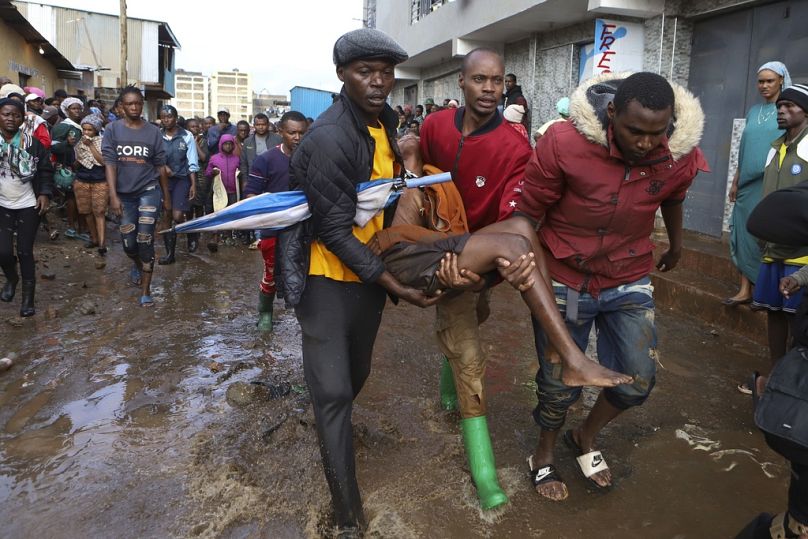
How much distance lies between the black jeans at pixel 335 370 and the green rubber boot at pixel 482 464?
1.92 feet

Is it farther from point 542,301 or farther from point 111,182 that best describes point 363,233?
point 111,182

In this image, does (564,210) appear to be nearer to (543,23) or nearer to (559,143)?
(559,143)

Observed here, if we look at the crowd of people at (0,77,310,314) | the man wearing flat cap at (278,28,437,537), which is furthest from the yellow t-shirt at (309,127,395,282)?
the crowd of people at (0,77,310,314)

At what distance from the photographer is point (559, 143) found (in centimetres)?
286

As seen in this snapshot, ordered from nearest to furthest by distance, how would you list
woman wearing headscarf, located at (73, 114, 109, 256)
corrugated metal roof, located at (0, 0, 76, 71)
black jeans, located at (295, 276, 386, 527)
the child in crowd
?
black jeans, located at (295, 276, 386, 527)
woman wearing headscarf, located at (73, 114, 109, 256)
the child in crowd
corrugated metal roof, located at (0, 0, 76, 71)

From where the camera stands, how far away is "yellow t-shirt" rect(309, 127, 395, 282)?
2.66 m

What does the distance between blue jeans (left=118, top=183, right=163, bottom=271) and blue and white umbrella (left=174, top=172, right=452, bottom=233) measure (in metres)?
3.93

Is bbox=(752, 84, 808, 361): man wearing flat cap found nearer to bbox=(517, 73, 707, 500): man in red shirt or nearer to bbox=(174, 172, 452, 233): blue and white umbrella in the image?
bbox=(517, 73, 707, 500): man in red shirt

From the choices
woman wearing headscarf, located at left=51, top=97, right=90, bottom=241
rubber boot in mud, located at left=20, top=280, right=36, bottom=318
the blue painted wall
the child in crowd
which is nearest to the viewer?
rubber boot in mud, located at left=20, top=280, right=36, bottom=318

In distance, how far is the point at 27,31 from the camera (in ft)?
58.7

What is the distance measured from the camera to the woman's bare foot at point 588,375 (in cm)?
253

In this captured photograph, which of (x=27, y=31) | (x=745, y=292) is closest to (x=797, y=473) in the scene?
(x=745, y=292)

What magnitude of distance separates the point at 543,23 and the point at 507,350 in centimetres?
817

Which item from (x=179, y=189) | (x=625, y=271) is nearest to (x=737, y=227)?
(x=625, y=271)
